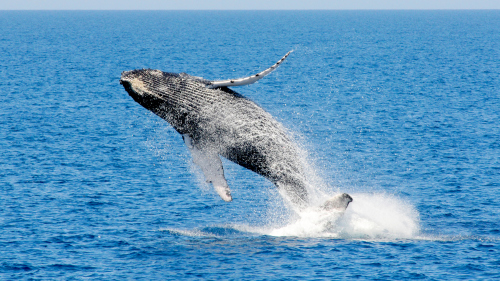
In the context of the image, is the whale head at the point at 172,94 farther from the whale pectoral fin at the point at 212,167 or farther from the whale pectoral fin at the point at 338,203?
the whale pectoral fin at the point at 338,203

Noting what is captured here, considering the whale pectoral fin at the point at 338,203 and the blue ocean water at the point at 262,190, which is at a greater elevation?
the whale pectoral fin at the point at 338,203

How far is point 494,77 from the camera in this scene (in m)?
81.1

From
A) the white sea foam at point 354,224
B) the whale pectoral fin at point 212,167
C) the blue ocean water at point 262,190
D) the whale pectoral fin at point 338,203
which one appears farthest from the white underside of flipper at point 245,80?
the blue ocean water at point 262,190

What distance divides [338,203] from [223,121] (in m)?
4.81

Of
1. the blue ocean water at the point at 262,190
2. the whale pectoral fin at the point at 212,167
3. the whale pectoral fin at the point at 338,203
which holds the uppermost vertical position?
the whale pectoral fin at the point at 212,167

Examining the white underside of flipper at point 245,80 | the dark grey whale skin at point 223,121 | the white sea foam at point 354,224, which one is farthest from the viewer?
the white sea foam at point 354,224

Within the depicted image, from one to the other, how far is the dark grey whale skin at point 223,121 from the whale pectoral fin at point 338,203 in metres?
0.90

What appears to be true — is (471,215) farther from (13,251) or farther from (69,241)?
(13,251)

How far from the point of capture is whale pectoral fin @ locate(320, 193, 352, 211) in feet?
70.5

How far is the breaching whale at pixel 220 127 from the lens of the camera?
21.5m

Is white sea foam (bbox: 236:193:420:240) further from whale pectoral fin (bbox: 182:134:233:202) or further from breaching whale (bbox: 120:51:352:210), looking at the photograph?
whale pectoral fin (bbox: 182:134:233:202)

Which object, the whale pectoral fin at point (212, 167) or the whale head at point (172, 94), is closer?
the whale head at point (172, 94)

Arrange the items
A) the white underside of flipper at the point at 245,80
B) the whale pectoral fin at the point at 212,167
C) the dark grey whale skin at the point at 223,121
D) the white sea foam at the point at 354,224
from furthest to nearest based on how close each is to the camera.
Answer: the white sea foam at the point at 354,224
the whale pectoral fin at the point at 212,167
the dark grey whale skin at the point at 223,121
the white underside of flipper at the point at 245,80

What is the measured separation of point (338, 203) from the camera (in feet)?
71.7
